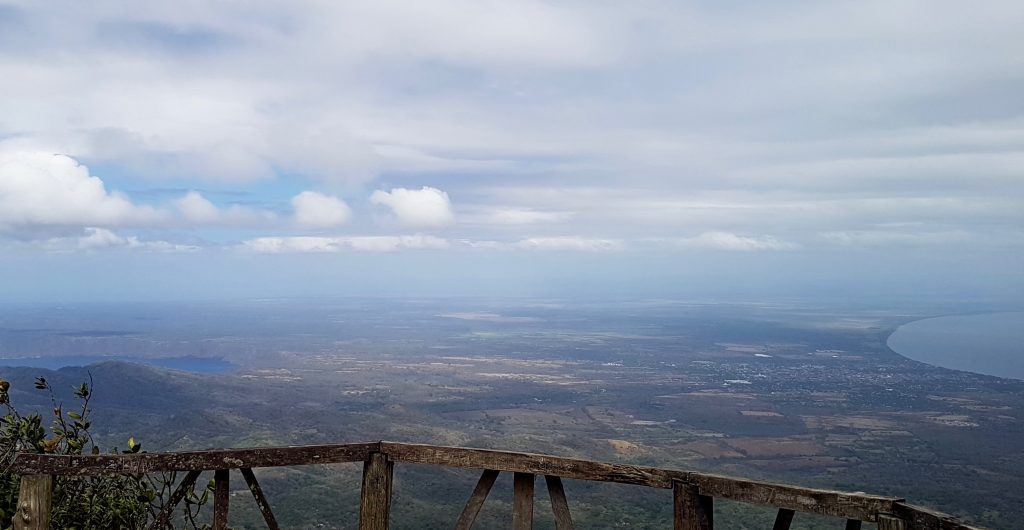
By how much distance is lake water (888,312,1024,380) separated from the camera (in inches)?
4815

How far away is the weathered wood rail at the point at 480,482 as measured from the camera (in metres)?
4.04

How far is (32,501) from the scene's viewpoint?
15.4ft

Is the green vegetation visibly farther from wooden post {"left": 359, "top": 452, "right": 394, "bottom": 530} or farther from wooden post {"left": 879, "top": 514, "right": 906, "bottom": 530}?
wooden post {"left": 879, "top": 514, "right": 906, "bottom": 530}

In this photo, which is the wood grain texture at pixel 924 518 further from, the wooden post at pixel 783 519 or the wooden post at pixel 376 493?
the wooden post at pixel 376 493

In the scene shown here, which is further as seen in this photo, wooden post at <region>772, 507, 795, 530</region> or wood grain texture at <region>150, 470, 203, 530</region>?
wood grain texture at <region>150, 470, 203, 530</region>

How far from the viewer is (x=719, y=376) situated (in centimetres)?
10950

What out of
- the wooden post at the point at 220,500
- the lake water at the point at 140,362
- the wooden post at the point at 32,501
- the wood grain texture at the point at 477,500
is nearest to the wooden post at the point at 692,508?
the wood grain texture at the point at 477,500

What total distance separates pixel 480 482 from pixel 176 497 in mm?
1930

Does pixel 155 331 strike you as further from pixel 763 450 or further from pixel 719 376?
pixel 763 450

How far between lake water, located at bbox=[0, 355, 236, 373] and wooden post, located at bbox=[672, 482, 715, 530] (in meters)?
129

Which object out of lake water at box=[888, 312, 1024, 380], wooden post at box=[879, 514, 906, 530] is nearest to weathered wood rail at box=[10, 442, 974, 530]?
wooden post at box=[879, 514, 906, 530]

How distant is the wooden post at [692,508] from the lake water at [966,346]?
416 ft

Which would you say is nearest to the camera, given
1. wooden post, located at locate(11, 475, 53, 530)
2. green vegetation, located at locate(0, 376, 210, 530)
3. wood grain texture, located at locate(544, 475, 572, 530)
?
wooden post, located at locate(11, 475, 53, 530)

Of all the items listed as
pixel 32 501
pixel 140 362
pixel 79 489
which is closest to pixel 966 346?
pixel 140 362
